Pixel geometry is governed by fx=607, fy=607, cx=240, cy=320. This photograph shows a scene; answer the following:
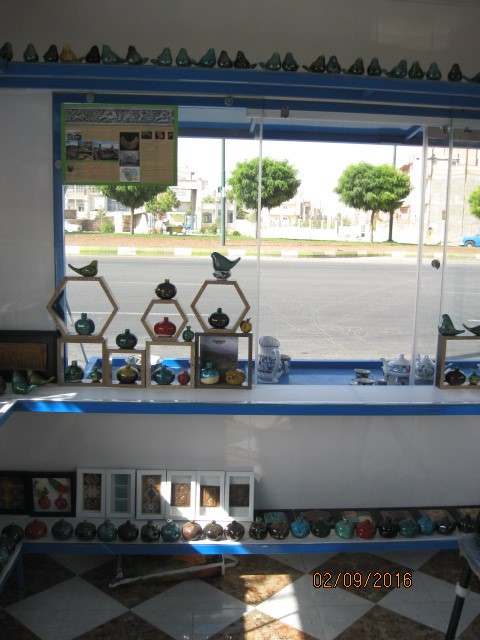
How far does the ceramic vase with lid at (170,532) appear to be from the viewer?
303cm

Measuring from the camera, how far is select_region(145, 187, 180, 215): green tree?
3379 millimetres

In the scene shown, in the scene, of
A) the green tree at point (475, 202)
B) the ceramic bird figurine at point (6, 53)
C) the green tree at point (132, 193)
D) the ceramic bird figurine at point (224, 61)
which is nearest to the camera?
the ceramic bird figurine at point (6, 53)

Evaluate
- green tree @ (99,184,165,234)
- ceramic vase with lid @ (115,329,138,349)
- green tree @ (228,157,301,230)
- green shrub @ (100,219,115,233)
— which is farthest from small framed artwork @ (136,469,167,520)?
green tree @ (228,157,301,230)

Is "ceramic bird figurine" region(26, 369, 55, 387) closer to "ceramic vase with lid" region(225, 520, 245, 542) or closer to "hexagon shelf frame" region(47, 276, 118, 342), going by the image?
"hexagon shelf frame" region(47, 276, 118, 342)

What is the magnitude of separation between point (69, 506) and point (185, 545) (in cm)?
70

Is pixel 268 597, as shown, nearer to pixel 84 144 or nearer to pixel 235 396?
pixel 235 396

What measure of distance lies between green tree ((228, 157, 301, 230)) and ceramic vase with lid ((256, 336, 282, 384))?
2.57ft

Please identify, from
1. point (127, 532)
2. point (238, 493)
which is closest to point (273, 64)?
point (238, 493)

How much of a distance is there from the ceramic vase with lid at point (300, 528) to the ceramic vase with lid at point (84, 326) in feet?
4.73

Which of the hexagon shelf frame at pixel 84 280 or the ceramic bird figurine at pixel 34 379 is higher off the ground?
the hexagon shelf frame at pixel 84 280

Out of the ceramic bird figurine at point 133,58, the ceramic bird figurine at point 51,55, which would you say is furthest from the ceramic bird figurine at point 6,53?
the ceramic bird figurine at point 133,58

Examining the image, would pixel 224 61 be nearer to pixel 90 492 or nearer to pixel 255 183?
pixel 255 183

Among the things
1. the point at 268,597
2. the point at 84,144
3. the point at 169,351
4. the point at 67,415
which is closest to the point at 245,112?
the point at 84,144

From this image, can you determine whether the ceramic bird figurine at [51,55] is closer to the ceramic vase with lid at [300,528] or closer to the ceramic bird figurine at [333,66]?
the ceramic bird figurine at [333,66]
